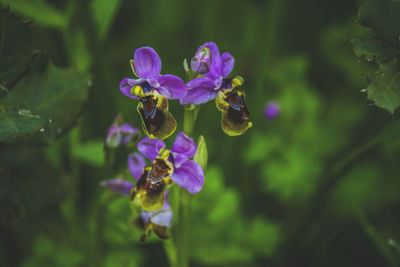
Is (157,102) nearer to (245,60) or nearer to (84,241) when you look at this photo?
(84,241)

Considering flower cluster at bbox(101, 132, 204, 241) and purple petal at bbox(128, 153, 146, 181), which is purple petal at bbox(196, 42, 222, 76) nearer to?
flower cluster at bbox(101, 132, 204, 241)

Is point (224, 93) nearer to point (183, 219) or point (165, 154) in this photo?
point (165, 154)

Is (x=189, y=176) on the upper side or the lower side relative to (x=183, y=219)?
upper

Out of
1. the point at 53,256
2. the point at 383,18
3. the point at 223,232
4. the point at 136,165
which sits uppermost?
the point at 383,18

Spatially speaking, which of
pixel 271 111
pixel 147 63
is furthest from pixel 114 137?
pixel 271 111

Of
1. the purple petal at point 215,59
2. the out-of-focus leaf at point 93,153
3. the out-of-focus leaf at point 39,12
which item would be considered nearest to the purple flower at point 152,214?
the purple petal at point 215,59

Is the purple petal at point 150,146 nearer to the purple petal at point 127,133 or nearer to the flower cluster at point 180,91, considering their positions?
the flower cluster at point 180,91

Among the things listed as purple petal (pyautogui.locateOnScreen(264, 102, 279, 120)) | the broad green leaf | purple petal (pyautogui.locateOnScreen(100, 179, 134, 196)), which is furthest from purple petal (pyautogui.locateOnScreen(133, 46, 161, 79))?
purple petal (pyautogui.locateOnScreen(264, 102, 279, 120))
